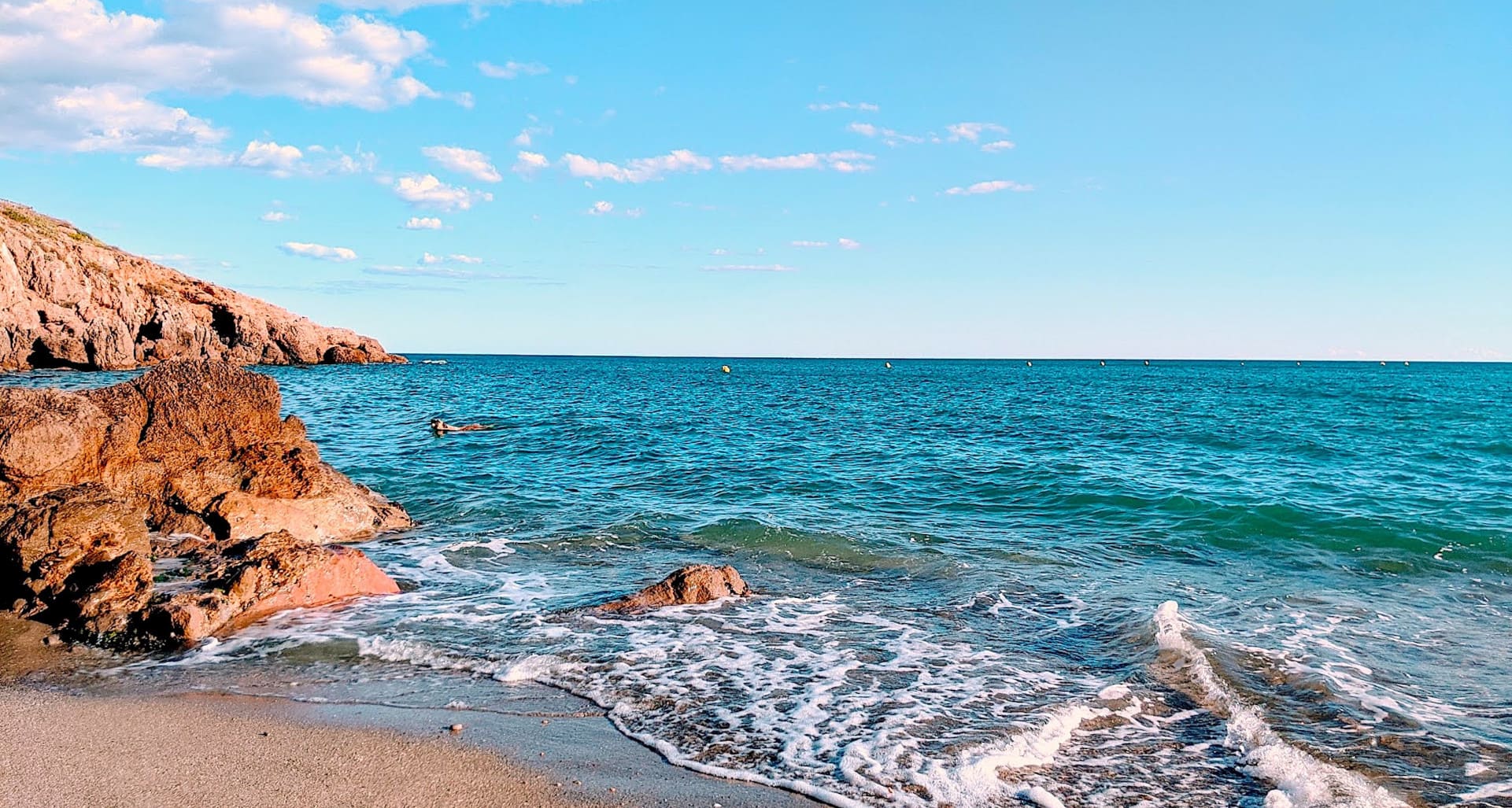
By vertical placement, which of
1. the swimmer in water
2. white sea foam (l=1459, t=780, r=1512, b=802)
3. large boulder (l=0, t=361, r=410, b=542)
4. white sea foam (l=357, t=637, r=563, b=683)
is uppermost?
large boulder (l=0, t=361, r=410, b=542)

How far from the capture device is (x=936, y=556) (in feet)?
41.3

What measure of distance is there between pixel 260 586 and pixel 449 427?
60.6ft

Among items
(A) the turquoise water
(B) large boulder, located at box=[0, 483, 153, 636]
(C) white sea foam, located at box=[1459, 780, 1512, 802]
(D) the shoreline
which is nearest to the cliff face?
(A) the turquoise water

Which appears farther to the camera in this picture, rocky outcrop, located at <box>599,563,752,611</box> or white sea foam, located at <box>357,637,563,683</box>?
rocky outcrop, located at <box>599,563,752,611</box>

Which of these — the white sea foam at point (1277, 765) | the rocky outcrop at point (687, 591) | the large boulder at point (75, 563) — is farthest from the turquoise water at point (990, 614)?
the large boulder at point (75, 563)

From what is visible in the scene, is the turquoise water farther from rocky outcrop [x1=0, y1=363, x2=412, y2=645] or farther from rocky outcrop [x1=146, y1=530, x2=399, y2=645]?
rocky outcrop [x1=0, y1=363, x2=412, y2=645]

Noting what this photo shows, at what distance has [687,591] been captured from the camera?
32.6 ft

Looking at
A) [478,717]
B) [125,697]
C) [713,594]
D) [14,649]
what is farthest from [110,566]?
[713,594]

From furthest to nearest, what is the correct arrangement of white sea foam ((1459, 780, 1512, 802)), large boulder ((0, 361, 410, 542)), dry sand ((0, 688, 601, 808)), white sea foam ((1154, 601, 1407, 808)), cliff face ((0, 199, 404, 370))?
cliff face ((0, 199, 404, 370)), large boulder ((0, 361, 410, 542)), white sea foam ((1459, 780, 1512, 802)), white sea foam ((1154, 601, 1407, 808)), dry sand ((0, 688, 601, 808))

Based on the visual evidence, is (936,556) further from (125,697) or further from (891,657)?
(125,697)

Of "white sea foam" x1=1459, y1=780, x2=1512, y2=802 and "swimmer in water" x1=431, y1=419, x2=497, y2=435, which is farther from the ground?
"swimmer in water" x1=431, y1=419, x2=497, y2=435

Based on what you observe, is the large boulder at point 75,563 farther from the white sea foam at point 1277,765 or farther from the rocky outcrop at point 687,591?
the white sea foam at point 1277,765

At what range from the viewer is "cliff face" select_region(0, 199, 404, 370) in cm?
4994

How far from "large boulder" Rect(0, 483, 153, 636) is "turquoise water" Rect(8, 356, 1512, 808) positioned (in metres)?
1.35
